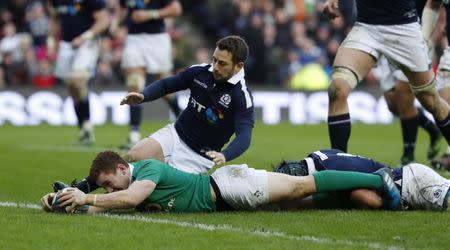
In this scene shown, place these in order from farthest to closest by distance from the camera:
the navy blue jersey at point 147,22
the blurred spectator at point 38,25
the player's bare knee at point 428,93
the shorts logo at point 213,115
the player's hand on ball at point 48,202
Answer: the blurred spectator at point 38,25
the navy blue jersey at point 147,22
the player's bare knee at point 428,93
the shorts logo at point 213,115
the player's hand on ball at point 48,202

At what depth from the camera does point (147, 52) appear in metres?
14.5

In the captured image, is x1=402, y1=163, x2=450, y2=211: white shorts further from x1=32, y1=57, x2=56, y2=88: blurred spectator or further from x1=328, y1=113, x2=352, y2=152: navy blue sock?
x1=32, y1=57, x2=56, y2=88: blurred spectator

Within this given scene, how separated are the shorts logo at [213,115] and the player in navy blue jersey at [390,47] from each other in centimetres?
112

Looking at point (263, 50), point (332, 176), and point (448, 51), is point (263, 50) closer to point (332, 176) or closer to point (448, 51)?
point (448, 51)

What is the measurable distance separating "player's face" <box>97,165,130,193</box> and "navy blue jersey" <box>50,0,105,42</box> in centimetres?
773

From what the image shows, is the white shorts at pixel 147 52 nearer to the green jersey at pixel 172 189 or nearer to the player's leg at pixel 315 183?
the green jersey at pixel 172 189

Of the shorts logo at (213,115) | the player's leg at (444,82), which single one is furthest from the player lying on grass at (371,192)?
the player's leg at (444,82)

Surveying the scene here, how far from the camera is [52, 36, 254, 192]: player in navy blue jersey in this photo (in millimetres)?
8156

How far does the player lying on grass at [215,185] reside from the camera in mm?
7250

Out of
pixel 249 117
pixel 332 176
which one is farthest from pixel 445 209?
pixel 249 117

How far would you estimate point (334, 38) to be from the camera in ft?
82.2

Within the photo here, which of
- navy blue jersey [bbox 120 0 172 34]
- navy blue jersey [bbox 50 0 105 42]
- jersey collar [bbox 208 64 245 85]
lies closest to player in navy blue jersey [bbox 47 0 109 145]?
navy blue jersey [bbox 50 0 105 42]

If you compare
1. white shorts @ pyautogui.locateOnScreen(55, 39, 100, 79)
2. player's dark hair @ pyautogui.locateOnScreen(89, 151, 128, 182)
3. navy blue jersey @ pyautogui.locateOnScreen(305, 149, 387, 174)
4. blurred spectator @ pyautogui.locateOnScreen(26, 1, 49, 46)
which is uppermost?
player's dark hair @ pyautogui.locateOnScreen(89, 151, 128, 182)

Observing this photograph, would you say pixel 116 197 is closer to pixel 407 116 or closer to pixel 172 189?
pixel 172 189
